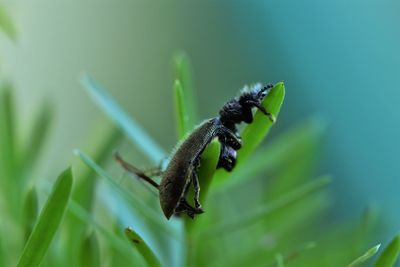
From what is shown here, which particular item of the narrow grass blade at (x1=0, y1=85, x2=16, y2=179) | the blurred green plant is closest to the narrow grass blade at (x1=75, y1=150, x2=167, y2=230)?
the blurred green plant

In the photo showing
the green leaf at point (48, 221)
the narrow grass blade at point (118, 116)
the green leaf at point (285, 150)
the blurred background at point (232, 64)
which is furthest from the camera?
the blurred background at point (232, 64)

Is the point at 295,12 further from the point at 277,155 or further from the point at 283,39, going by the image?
the point at 277,155

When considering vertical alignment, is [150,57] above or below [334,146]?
above

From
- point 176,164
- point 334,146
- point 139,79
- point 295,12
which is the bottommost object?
point 176,164

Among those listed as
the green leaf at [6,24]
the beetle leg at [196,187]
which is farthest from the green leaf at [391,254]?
the green leaf at [6,24]

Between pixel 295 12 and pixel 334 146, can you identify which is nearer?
pixel 334 146

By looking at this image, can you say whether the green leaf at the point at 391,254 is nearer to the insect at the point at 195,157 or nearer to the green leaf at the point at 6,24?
the insect at the point at 195,157

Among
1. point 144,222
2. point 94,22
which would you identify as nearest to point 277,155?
point 144,222
